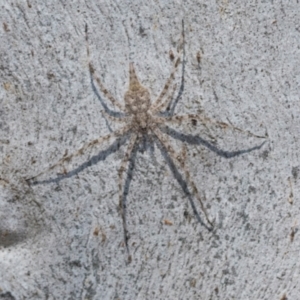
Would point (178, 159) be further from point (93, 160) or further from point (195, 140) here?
point (93, 160)

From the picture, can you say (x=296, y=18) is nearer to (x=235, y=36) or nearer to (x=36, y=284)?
(x=235, y=36)

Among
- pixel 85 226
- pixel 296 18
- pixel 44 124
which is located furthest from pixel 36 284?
pixel 296 18

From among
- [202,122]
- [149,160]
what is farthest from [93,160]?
[202,122]

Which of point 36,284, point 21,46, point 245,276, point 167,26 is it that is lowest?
point 36,284

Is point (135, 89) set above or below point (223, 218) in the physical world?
above

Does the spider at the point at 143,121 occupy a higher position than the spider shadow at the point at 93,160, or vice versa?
the spider at the point at 143,121
